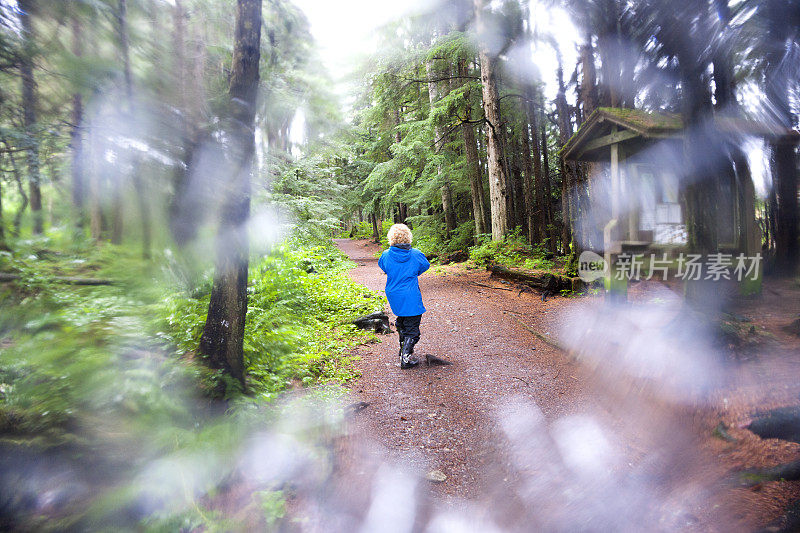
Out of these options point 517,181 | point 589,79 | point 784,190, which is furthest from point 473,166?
point 784,190

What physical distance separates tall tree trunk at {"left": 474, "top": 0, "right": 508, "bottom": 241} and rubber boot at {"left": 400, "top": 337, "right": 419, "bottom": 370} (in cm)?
910

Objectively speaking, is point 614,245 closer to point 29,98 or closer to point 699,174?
point 699,174

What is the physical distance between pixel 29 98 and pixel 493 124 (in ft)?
40.5

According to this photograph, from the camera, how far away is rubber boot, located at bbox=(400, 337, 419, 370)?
5.45 meters

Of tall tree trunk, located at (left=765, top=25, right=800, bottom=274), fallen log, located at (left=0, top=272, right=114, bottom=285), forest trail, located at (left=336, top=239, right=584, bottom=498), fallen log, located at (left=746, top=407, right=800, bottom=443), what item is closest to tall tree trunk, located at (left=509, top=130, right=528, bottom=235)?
tall tree trunk, located at (left=765, top=25, right=800, bottom=274)

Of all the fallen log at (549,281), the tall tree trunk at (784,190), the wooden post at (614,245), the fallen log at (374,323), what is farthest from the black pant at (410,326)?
the tall tree trunk at (784,190)

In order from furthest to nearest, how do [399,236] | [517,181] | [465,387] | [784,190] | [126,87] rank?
[517,181] → [784,190] → [399,236] → [465,387] → [126,87]

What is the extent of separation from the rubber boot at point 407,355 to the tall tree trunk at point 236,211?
2.24 meters

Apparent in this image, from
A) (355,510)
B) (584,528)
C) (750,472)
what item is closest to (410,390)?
(355,510)

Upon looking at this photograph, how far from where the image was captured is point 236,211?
4086mm

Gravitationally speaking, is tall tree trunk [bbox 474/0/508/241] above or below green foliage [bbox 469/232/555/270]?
above

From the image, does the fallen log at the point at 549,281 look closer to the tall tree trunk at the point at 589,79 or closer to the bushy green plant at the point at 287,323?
the bushy green plant at the point at 287,323

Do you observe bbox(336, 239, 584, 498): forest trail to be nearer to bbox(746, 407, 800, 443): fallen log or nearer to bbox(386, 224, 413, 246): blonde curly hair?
bbox(746, 407, 800, 443): fallen log

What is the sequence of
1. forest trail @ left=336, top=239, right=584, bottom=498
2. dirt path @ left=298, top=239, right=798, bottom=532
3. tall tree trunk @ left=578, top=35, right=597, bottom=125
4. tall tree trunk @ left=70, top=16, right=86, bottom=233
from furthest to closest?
1. tall tree trunk @ left=578, top=35, right=597, bottom=125
2. forest trail @ left=336, top=239, right=584, bottom=498
3. tall tree trunk @ left=70, top=16, right=86, bottom=233
4. dirt path @ left=298, top=239, right=798, bottom=532
